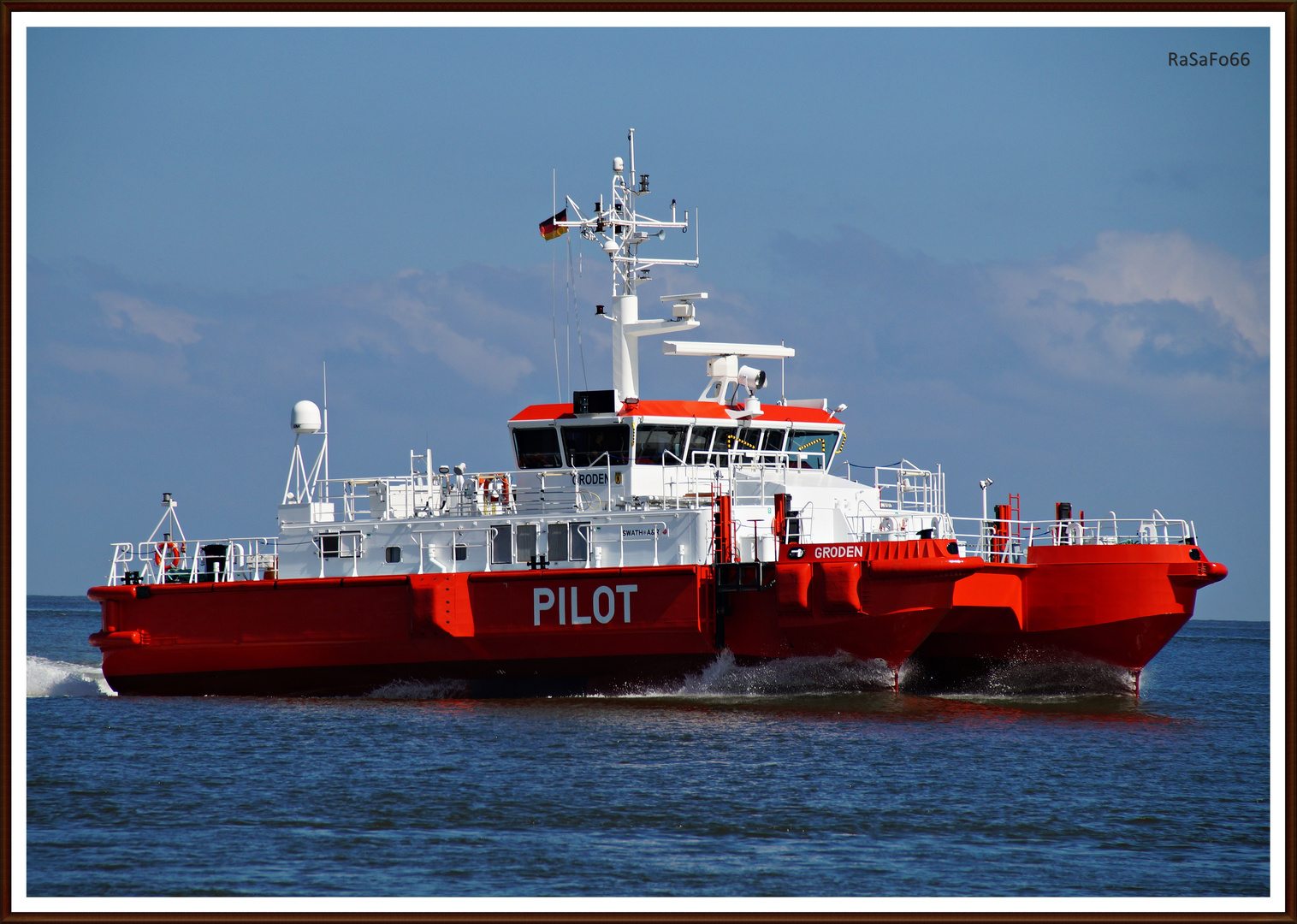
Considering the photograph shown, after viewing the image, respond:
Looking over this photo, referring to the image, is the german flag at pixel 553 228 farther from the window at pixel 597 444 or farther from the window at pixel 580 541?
the window at pixel 580 541

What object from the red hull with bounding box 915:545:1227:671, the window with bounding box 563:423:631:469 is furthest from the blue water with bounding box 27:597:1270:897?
the window with bounding box 563:423:631:469

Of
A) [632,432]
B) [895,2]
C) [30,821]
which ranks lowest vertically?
[30,821]

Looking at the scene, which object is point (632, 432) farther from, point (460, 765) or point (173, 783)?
point (173, 783)

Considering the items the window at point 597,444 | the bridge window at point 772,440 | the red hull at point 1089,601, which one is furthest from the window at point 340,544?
the red hull at point 1089,601

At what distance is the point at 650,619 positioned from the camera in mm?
21219

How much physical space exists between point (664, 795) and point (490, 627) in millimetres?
7330

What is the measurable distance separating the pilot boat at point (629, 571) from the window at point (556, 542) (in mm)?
33

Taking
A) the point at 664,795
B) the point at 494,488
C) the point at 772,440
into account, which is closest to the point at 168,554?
the point at 494,488

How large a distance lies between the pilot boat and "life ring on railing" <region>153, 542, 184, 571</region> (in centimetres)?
6

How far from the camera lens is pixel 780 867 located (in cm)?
1259

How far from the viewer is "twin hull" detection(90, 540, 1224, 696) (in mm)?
20625

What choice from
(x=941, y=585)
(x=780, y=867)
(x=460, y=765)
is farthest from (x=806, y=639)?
(x=780, y=867)

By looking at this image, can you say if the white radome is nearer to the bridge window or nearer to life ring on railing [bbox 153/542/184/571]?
life ring on railing [bbox 153/542/184/571]

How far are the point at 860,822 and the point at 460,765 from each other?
17.2 ft
